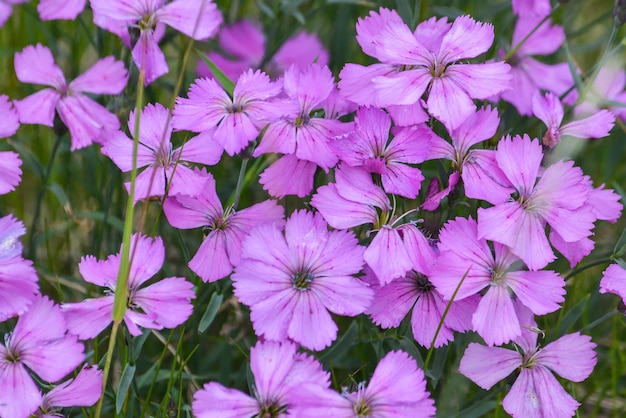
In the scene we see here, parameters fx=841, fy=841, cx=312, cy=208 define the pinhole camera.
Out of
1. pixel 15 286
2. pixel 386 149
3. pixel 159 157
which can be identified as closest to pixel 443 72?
pixel 386 149

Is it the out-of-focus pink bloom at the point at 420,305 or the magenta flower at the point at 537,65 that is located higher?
the magenta flower at the point at 537,65

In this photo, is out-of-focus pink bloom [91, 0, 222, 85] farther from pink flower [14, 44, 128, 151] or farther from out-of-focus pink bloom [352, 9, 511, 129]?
out-of-focus pink bloom [352, 9, 511, 129]

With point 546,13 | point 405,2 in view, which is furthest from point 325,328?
point 546,13

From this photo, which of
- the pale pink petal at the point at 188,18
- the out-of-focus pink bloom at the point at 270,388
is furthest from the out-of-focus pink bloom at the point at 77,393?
the pale pink petal at the point at 188,18

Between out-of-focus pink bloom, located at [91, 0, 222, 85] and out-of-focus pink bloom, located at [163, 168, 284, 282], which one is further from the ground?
out-of-focus pink bloom, located at [91, 0, 222, 85]

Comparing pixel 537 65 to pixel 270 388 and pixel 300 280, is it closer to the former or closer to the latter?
pixel 300 280

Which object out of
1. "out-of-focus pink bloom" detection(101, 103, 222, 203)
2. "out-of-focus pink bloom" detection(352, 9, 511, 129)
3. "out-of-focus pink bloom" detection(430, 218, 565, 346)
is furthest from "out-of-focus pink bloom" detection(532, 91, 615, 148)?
"out-of-focus pink bloom" detection(101, 103, 222, 203)

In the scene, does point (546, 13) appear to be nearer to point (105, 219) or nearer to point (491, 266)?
point (491, 266)

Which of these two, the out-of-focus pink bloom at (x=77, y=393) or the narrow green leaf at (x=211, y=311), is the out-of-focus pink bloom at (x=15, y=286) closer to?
the out-of-focus pink bloom at (x=77, y=393)
